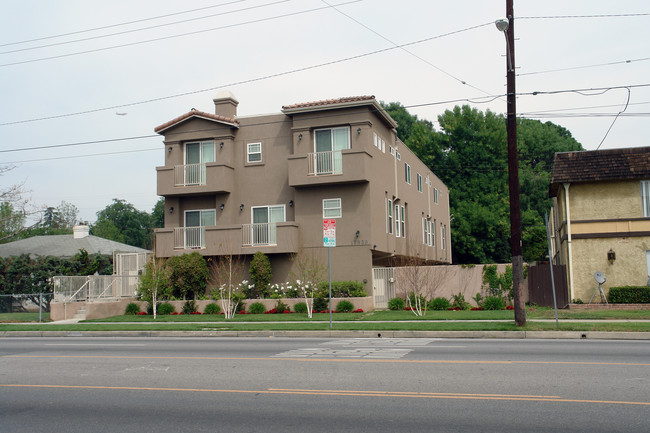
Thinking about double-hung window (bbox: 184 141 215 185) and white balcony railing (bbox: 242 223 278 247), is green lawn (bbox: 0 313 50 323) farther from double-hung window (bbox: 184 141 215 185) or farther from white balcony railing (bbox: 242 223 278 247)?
white balcony railing (bbox: 242 223 278 247)

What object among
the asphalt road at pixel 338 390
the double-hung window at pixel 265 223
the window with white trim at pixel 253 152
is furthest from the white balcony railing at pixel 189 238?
the asphalt road at pixel 338 390

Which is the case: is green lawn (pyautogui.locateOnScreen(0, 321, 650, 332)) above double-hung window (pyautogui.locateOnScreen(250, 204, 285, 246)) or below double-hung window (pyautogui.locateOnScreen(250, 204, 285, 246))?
below

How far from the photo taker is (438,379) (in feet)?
29.9

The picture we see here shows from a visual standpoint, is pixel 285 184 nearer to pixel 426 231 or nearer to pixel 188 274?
pixel 188 274

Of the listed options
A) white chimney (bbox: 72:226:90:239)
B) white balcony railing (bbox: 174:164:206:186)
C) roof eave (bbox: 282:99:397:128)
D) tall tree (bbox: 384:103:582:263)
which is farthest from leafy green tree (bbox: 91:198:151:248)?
roof eave (bbox: 282:99:397:128)

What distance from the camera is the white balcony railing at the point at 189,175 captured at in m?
29.6

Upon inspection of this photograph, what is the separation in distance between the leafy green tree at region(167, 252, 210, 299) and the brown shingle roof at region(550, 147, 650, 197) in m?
16.3

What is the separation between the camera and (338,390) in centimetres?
853

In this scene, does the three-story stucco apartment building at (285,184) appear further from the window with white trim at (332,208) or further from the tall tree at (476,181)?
the tall tree at (476,181)

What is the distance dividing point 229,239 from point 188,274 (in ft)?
8.08

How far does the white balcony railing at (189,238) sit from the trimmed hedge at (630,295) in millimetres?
18253

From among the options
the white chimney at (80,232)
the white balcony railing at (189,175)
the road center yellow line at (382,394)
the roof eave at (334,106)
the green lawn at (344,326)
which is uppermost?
the roof eave at (334,106)

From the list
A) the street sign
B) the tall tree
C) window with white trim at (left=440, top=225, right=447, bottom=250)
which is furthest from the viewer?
the tall tree

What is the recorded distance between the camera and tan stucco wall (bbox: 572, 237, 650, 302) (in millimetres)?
24734
